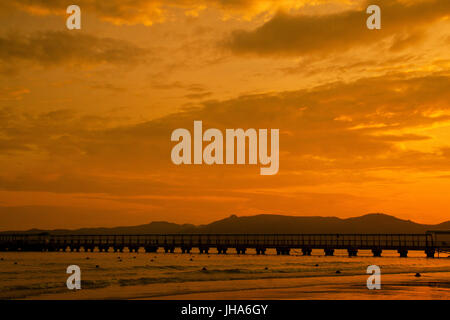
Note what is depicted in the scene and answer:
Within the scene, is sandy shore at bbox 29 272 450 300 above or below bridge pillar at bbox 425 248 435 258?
above

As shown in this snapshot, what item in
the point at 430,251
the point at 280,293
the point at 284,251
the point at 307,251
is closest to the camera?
the point at 280,293

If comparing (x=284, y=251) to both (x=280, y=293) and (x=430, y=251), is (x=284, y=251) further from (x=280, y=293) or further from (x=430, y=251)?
(x=280, y=293)

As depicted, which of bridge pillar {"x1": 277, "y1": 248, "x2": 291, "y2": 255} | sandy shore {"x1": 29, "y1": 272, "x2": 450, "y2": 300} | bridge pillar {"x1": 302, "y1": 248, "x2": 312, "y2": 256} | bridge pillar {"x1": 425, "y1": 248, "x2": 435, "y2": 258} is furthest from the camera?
bridge pillar {"x1": 277, "y1": 248, "x2": 291, "y2": 255}

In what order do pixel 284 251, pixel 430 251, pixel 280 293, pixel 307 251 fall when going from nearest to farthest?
pixel 280 293
pixel 430 251
pixel 307 251
pixel 284 251

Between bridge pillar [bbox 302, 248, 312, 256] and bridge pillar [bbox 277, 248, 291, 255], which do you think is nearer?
bridge pillar [bbox 302, 248, 312, 256]

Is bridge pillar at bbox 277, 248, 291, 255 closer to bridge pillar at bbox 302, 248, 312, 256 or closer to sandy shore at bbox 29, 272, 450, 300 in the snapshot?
bridge pillar at bbox 302, 248, 312, 256

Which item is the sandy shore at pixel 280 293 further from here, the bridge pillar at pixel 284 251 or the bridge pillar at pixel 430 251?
the bridge pillar at pixel 284 251

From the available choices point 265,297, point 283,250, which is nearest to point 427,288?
point 265,297

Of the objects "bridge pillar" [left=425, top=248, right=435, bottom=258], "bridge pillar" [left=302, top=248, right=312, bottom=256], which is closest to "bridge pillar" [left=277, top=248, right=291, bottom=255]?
"bridge pillar" [left=302, top=248, right=312, bottom=256]

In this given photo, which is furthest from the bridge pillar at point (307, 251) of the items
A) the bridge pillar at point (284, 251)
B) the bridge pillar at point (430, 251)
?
the bridge pillar at point (430, 251)

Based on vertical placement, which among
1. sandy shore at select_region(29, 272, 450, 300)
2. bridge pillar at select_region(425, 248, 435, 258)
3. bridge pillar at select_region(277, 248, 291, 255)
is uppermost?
sandy shore at select_region(29, 272, 450, 300)

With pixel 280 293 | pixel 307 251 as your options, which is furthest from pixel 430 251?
pixel 280 293
